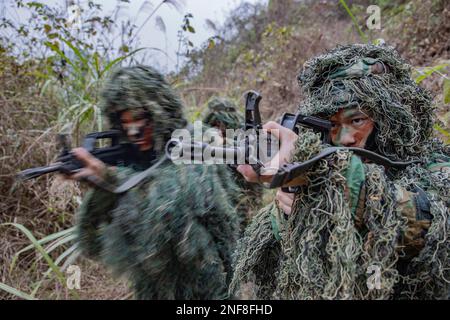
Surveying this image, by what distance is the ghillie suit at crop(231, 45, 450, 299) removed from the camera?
0.63 meters

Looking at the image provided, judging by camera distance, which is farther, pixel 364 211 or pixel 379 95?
pixel 379 95

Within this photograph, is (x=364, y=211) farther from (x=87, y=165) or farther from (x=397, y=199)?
(x=87, y=165)

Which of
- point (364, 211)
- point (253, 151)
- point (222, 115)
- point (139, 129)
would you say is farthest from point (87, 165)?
point (222, 115)

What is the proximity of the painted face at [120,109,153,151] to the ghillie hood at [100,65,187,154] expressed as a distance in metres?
0.01

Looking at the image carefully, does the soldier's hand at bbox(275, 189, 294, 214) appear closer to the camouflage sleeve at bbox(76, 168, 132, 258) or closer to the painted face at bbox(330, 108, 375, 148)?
the painted face at bbox(330, 108, 375, 148)

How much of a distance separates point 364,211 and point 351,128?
0.25 m

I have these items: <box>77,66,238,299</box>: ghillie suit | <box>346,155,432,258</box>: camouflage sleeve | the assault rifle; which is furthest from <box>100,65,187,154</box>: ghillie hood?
<box>346,155,432,258</box>: camouflage sleeve

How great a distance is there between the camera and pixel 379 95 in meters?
0.81

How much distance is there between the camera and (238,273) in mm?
865

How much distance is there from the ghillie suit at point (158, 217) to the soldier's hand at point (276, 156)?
0.32m

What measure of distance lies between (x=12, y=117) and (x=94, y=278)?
1.10 m
